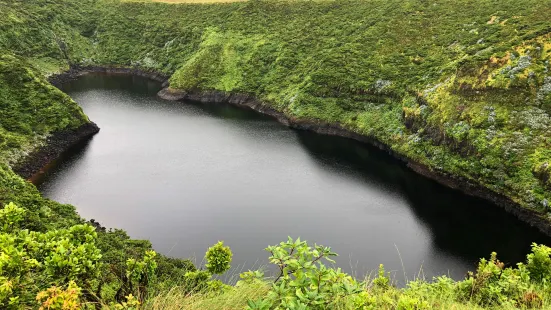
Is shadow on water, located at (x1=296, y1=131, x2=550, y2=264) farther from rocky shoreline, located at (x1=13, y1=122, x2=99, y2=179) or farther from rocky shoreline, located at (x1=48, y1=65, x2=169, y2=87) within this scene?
rocky shoreline, located at (x1=48, y1=65, x2=169, y2=87)

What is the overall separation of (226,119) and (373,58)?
1212 inches

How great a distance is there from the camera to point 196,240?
38750 mm

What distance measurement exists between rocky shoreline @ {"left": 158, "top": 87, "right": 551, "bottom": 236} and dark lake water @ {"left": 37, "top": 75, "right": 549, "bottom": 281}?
3.87ft

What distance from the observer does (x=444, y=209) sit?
47.0 meters

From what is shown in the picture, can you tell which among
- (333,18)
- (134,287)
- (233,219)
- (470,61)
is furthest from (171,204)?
(333,18)

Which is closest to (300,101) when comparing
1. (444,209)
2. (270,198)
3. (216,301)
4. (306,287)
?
(270,198)

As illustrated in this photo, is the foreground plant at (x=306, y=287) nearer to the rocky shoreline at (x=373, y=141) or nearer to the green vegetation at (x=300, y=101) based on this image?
the green vegetation at (x=300, y=101)

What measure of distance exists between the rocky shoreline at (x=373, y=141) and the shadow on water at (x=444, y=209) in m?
0.75

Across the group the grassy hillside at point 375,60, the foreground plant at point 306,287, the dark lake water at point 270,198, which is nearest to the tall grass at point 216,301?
the foreground plant at point 306,287

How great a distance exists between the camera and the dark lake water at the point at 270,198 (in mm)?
38625

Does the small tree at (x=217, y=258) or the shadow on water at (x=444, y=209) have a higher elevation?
the shadow on water at (x=444, y=209)

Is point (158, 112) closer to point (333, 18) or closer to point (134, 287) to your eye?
point (333, 18)

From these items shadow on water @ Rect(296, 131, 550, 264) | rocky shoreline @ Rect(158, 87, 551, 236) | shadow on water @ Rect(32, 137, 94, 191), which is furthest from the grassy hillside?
shadow on water @ Rect(32, 137, 94, 191)

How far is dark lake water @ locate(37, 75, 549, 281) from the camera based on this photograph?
38.6 metres
